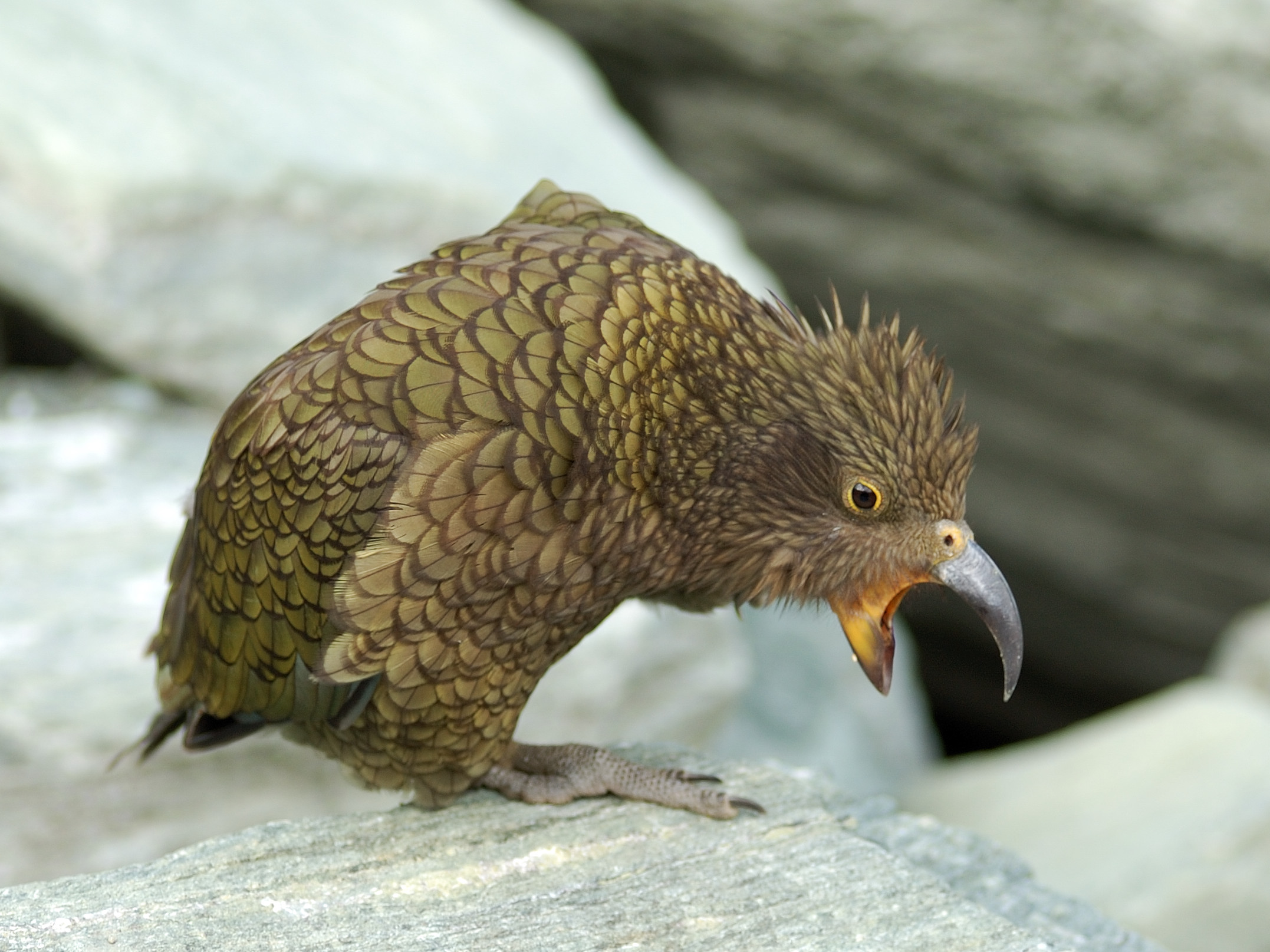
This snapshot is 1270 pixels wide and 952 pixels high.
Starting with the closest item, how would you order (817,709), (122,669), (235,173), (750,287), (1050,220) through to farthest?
(122,669), (235,173), (750,287), (817,709), (1050,220)

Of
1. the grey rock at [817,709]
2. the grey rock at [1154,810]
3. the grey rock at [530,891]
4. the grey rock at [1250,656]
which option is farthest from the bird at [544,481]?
the grey rock at [1250,656]

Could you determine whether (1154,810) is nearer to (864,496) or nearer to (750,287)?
(750,287)

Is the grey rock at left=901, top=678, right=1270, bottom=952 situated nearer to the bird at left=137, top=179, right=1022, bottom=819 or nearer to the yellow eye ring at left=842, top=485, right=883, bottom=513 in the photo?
the bird at left=137, top=179, right=1022, bottom=819

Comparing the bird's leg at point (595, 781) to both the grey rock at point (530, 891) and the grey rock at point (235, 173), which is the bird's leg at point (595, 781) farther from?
the grey rock at point (235, 173)

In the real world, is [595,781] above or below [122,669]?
below

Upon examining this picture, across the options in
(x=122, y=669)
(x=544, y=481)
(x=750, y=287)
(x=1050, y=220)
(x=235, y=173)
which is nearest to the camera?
(x=544, y=481)

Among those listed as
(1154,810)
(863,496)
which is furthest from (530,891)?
(1154,810)
